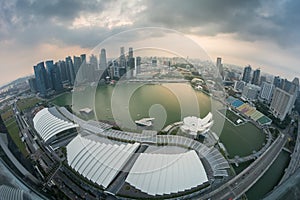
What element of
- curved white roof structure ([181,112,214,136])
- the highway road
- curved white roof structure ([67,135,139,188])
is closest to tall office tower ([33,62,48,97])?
curved white roof structure ([67,135,139,188])

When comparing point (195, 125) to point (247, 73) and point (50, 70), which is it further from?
point (50, 70)

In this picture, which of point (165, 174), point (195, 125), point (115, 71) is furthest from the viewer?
point (115, 71)

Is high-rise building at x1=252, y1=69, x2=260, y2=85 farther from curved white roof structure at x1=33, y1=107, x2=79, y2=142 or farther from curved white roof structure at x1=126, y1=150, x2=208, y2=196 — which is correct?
curved white roof structure at x1=33, y1=107, x2=79, y2=142

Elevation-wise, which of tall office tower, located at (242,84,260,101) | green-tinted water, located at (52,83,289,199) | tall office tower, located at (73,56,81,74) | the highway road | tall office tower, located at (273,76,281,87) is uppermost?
tall office tower, located at (73,56,81,74)

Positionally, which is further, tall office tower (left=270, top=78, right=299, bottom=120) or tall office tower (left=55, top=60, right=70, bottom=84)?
tall office tower (left=55, top=60, right=70, bottom=84)

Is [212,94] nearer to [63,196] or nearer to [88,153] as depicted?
[88,153]

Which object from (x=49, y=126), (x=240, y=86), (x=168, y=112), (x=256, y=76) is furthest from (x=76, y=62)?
(x=256, y=76)
